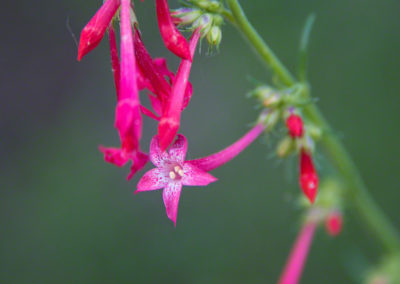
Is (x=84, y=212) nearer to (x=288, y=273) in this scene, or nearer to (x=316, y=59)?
(x=288, y=273)

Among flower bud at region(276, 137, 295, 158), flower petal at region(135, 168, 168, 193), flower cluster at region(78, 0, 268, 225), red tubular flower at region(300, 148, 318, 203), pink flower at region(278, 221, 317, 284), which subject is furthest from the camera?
pink flower at region(278, 221, 317, 284)

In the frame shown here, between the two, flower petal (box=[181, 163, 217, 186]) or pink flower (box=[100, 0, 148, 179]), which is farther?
flower petal (box=[181, 163, 217, 186])

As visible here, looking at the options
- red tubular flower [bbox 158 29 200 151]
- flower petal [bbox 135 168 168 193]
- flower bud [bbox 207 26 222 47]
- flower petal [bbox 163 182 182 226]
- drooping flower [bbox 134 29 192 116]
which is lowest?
flower petal [bbox 163 182 182 226]

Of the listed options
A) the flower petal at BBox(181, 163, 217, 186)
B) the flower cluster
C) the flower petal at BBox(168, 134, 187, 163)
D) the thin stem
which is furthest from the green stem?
the flower petal at BBox(181, 163, 217, 186)

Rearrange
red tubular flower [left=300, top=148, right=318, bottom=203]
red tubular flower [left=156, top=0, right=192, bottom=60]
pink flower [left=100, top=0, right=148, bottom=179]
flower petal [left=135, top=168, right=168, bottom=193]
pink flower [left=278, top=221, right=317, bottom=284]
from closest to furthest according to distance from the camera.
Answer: pink flower [left=100, top=0, right=148, bottom=179] → red tubular flower [left=156, top=0, right=192, bottom=60] → flower petal [left=135, top=168, right=168, bottom=193] → red tubular flower [left=300, top=148, right=318, bottom=203] → pink flower [left=278, top=221, right=317, bottom=284]

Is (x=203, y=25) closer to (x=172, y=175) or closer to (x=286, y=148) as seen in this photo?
(x=172, y=175)

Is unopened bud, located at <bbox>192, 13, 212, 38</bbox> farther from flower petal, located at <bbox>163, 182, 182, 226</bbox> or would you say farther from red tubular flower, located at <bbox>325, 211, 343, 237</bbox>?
red tubular flower, located at <bbox>325, 211, 343, 237</bbox>

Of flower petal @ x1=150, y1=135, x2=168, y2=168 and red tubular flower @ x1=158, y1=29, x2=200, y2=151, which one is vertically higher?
red tubular flower @ x1=158, y1=29, x2=200, y2=151
